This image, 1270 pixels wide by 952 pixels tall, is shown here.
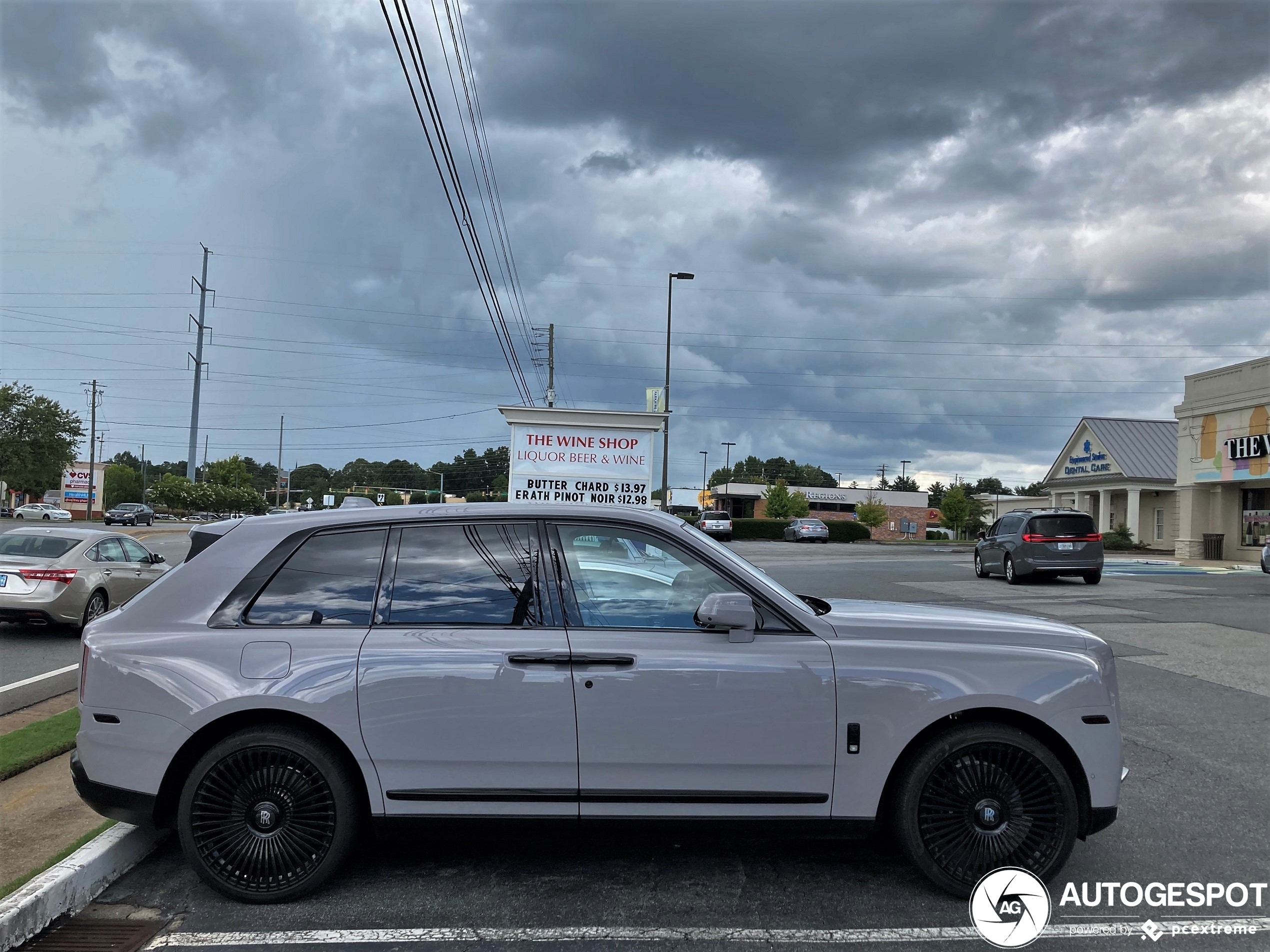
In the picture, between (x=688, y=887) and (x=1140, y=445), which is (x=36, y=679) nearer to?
(x=688, y=887)

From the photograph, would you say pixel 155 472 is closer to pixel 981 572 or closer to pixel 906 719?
pixel 981 572

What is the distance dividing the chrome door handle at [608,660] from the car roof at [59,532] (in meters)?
10.3

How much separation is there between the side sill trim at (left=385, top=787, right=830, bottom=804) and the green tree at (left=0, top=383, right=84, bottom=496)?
64.1 m

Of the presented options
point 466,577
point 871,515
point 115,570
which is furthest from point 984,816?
point 871,515

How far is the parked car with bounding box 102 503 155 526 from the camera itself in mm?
54344

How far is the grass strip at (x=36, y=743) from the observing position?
17.1 ft

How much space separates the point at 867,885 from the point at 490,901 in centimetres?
162

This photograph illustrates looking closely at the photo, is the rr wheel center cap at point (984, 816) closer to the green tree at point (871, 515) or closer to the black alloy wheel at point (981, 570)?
the black alloy wheel at point (981, 570)

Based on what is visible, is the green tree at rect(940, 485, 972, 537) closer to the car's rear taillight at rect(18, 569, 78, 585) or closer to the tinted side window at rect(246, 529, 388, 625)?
the car's rear taillight at rect(18, 569, 78, 585)

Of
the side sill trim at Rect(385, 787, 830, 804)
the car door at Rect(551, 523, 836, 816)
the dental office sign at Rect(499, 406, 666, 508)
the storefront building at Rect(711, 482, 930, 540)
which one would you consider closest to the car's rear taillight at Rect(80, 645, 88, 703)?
the side sill trim at Rect(385, 787, 830, 804)

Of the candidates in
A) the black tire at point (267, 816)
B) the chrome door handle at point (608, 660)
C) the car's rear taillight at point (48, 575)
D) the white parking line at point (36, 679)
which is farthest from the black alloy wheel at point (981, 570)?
the black tire at point (267, 816)

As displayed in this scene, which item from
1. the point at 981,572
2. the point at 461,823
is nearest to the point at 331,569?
the point at 461,823

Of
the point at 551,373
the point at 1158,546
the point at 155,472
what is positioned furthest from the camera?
the point at 155,472

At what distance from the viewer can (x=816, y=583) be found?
1962 centimetres
